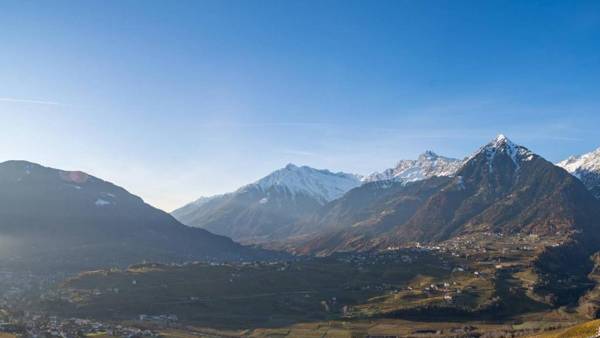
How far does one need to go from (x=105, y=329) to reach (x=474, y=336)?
114 metres

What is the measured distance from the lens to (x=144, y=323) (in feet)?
630

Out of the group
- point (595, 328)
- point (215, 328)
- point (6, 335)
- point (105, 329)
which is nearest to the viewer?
point (595, 328)

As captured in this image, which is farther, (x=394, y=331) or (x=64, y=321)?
(x=394, y=331)

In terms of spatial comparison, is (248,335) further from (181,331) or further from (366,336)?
(366,336)

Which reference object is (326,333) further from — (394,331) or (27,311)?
(27,311)

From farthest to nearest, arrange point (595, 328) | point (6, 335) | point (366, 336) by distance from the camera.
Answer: point (366, 336)
point (6, 335)
point (595, 328)

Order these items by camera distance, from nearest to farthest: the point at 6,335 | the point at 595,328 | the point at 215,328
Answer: the point at 595,328, the point at 6,335, the point at 215,328

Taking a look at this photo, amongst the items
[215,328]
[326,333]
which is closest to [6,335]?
[215,328]

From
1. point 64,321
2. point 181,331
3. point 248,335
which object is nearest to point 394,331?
point 248,335

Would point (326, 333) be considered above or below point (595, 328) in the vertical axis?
below

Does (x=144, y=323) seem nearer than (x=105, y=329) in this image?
No

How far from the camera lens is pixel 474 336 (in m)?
179

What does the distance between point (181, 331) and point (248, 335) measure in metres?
21.6

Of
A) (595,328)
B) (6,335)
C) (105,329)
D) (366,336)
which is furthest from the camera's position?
(366,336)
